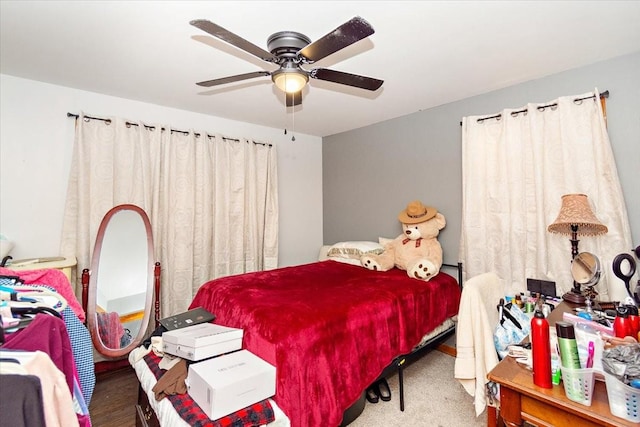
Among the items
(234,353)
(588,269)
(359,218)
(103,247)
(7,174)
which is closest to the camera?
(234,353)

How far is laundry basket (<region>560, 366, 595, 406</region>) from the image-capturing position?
0.90m

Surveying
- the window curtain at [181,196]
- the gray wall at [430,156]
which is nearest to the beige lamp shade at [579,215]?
the gray wall at [430,156]

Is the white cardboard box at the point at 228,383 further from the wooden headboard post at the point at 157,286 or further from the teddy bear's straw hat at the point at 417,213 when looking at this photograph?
the teddy bear's straw hat at the point at 417,213

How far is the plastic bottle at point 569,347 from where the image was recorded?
92cm

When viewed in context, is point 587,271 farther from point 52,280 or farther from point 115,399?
point 115,399

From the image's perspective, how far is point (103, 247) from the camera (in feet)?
8.61

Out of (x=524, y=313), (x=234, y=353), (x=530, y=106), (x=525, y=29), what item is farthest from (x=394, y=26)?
(x=234, y=353)

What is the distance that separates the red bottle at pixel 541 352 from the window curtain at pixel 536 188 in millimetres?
1490

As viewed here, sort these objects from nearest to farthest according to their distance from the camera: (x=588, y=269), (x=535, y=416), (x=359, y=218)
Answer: (x=535, y=416)
(x=588, y=269)
(x=359, y=218)

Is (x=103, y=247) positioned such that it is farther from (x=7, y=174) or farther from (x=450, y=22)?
(x=450, y=22)

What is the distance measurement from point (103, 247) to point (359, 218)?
2.84 metres

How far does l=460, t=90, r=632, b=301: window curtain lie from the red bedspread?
546mm

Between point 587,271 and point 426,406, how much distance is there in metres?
1.45

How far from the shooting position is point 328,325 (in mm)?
1733
